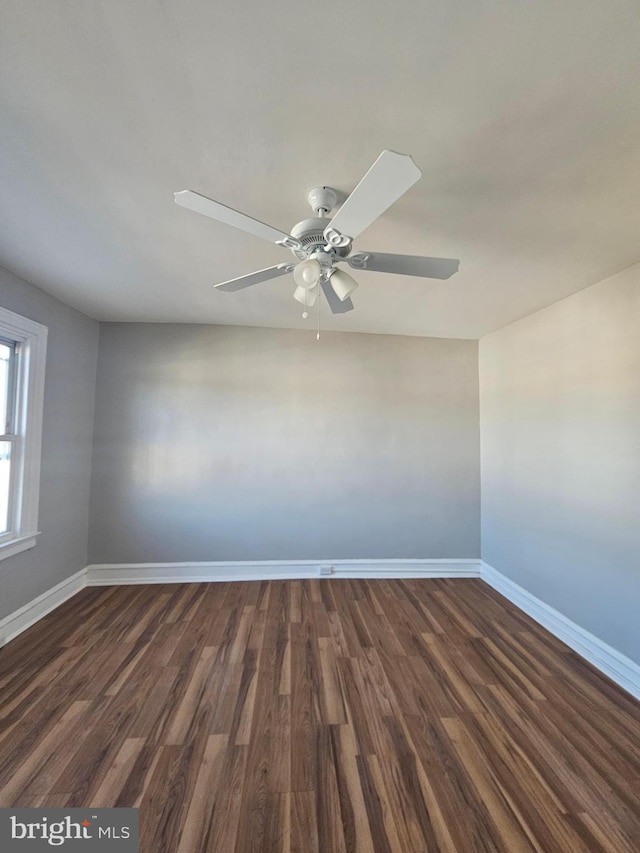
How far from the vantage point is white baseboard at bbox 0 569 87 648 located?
7.46 feet

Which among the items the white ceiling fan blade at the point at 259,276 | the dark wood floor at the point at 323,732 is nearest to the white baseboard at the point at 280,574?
the dark wood floor at the point at 323,732

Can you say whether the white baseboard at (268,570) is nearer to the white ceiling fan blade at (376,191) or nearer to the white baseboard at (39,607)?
the white baseboard at (39,607)

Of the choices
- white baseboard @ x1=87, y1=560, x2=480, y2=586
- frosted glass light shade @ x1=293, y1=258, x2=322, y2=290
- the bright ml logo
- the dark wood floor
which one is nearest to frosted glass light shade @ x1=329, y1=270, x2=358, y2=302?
frosted glass light shade @ x1=293, y1=258, x2=322, y2=290

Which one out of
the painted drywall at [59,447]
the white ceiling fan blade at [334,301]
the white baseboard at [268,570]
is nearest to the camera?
the white ceiling fan blade at [334,301]

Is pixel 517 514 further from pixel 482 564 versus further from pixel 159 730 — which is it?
pixel 159 730

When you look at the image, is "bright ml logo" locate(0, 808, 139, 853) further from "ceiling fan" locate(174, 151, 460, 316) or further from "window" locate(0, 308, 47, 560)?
"ceiling fan" locate(174, 151, 460, 316)

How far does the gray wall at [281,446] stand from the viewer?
10.6ft

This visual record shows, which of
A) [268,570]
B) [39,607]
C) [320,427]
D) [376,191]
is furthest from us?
[320,427]

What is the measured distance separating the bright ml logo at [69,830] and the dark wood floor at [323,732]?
44 mm

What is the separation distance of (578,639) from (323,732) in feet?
6.19

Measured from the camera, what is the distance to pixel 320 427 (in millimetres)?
3420

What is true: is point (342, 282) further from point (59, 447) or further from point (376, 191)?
point (59, 447)

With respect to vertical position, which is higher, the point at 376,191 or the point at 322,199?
the point at 322,199

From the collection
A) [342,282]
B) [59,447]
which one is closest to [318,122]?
[342,282]
